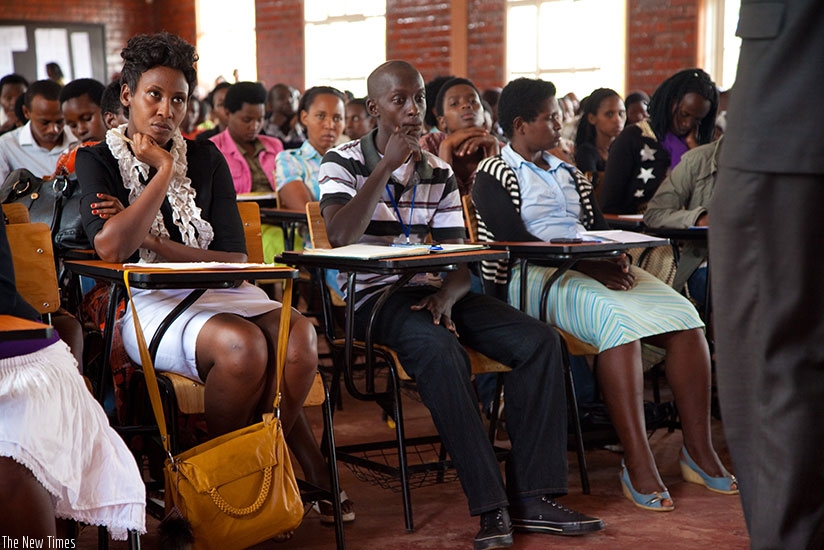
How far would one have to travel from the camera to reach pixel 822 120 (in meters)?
1.39

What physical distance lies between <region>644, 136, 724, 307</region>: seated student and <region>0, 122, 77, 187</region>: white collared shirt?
257 cm

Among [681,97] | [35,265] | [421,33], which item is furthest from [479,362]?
[421,33]

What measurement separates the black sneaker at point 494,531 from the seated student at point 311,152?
2.06m

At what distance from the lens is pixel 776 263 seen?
4.72 feet

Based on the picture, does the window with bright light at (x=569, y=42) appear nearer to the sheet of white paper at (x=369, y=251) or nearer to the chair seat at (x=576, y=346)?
the chair seat at (x=576, y=346)

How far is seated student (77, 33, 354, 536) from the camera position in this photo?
7.69 ft

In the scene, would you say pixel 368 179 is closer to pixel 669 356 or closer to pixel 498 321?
pixel 498 321

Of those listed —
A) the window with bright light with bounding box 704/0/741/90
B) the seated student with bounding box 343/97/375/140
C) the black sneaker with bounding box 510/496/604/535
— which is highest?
the window with bright light with bounding box 704/0/741/90

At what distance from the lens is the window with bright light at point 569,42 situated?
889 cm

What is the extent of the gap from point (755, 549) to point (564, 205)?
196 cm

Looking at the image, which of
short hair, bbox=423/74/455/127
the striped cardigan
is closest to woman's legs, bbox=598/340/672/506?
the striped cardigan

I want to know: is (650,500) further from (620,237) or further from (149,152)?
(149,152)

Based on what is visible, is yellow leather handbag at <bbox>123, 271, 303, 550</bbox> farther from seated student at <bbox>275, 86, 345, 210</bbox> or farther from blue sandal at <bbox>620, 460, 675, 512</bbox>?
seated student at <bbox>275, 86, 345, 210</bbox>

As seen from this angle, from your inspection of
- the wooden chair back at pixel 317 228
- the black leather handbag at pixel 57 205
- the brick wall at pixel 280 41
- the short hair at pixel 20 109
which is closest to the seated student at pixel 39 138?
the short hair at pixel 20 109
